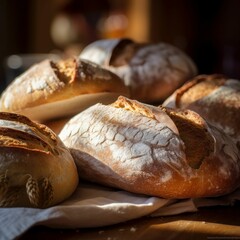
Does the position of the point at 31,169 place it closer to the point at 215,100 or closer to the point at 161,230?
the point at 161,230

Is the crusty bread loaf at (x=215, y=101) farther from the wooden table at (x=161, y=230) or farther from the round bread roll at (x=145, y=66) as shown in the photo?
the wooden table at (x=161, y=230)

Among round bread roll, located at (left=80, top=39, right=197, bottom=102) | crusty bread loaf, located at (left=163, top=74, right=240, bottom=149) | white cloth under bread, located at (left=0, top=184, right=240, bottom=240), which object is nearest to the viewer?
white cloth under bread, located at (left=0, top=184, right=240, bottom=240)

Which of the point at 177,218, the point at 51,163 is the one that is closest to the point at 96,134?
the point at 51,163

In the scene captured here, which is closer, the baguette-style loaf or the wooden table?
the wooden table

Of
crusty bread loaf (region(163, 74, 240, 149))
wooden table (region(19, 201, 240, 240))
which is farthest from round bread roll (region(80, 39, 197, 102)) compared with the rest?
wooden table (region(19, 201, 240, 240))

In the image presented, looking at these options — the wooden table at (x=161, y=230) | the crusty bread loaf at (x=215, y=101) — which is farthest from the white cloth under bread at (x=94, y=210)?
the crusty bread loaf at (x=215, y=101)

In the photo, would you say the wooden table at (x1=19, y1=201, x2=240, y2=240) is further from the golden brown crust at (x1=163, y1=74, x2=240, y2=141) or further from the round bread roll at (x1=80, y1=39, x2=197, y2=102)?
the round bread roll at (x1=80, y1=39, x2=197, y2=102)

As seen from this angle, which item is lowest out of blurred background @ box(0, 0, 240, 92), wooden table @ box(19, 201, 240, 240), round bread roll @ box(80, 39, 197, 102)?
blurred background @ box(0, 0, 240, 92)

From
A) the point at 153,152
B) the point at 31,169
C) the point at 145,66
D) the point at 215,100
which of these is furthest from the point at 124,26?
the point at 31,169
